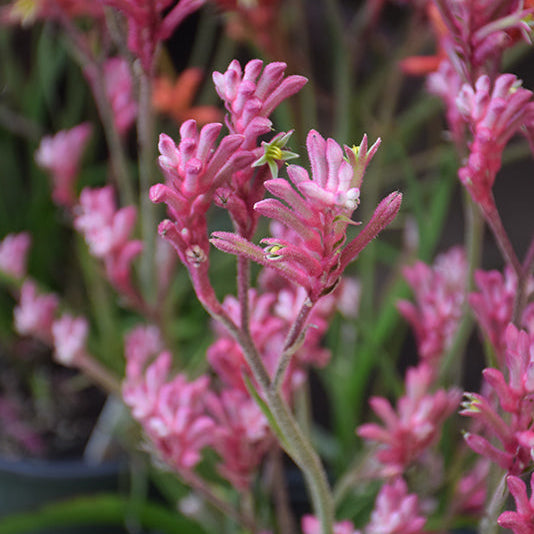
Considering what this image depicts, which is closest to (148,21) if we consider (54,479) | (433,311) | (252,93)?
(252,93)

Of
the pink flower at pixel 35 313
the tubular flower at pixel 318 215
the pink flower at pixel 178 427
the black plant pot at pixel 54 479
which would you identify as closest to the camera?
the tubular flower at pixel 318 215

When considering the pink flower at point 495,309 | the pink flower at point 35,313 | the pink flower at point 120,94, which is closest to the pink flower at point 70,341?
the pink flower at point 35,313

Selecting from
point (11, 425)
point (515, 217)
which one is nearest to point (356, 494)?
point (11, 425)

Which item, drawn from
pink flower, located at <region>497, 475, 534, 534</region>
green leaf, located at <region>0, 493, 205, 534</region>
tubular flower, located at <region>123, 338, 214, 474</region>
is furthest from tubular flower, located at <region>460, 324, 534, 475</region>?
green leaf, located at <region>0, 493, 205, 534</region>

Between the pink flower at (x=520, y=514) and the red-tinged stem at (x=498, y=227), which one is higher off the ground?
the red-tinged stem at (x=498, y=227)

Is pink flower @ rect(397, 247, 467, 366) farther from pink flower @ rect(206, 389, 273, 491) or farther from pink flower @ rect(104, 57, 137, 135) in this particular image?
pink flower @ rect(104, 57, 137, 135)

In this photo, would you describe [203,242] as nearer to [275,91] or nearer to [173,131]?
[275,91]

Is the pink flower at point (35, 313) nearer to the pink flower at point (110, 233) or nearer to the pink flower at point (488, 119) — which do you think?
the pink flower at point (110, 233)
